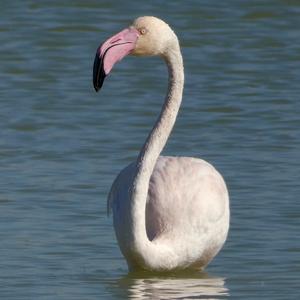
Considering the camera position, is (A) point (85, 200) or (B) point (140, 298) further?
(A) point (85, 200)

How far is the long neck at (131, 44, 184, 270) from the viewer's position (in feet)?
27.2

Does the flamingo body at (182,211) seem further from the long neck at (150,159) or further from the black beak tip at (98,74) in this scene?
the black beak tip at (98,74)

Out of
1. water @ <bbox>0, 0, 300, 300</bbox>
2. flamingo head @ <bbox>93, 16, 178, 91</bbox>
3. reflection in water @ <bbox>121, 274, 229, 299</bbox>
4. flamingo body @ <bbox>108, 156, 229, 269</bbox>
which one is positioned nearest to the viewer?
reflection in water @ <bbox>121, 274, 229, 299</bbox>

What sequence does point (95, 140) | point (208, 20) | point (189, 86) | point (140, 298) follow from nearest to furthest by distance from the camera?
point (140, 298), point (95, 140), point (189, 86), point (208, 20)

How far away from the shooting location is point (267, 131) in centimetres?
1220

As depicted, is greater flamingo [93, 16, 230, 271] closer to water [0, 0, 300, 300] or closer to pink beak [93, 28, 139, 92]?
pink beak [93, 28, 139, 92]

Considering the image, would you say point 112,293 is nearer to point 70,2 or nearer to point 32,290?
point 32,290

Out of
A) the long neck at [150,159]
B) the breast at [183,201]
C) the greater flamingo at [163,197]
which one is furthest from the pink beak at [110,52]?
the breast at [183,201]

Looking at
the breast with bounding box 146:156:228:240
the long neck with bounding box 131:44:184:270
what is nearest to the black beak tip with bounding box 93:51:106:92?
the long neck with bounding box 131:44:184:270

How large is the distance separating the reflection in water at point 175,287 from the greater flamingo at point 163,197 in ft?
0.28

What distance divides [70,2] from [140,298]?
355 inches

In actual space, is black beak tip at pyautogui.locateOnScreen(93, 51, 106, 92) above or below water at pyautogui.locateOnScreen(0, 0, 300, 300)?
above

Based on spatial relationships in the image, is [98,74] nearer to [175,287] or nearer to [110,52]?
[110,52]

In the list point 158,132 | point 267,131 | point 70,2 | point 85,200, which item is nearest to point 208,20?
point 70,2
